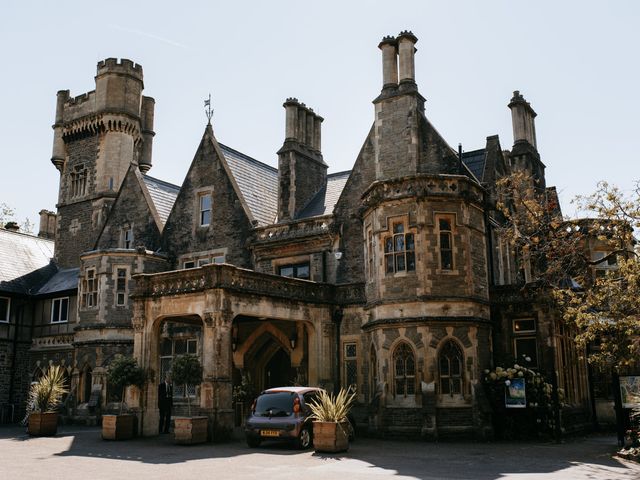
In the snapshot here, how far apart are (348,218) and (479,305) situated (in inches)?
266

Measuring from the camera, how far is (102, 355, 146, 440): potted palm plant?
2005cm

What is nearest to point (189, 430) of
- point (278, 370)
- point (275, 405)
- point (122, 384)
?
point (275, 405)

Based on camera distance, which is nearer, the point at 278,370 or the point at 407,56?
the point at 407,56

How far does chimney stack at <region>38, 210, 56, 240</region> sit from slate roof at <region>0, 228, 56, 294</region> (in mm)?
4711

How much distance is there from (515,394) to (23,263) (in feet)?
99.3

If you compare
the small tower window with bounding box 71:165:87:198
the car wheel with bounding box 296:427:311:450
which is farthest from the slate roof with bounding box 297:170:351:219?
the small tower window with bounding box 71:165:87:198

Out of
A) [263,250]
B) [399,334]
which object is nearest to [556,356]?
[399,334]

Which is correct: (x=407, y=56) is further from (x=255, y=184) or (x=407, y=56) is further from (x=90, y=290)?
(x=90, y=290)

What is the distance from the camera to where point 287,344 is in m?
25.0

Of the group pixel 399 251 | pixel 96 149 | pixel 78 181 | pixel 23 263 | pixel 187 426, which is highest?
pixel 96 149

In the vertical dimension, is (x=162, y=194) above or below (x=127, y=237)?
above

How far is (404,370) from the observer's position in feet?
67.0

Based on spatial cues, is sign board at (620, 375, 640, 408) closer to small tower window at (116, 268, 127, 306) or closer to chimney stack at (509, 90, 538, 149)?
chimney stack at (509, 90, 538, 149)

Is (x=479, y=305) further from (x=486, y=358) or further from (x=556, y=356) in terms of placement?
(x=556, y=356)
